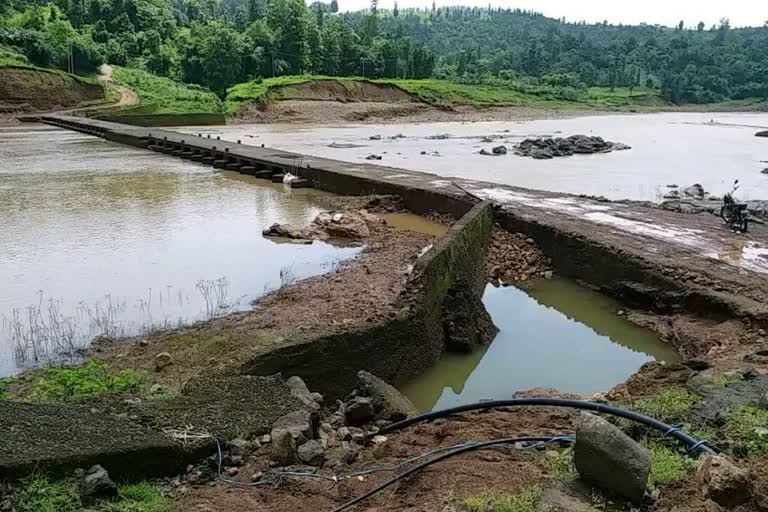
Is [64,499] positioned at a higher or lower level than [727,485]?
lower

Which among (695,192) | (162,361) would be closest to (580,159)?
(695,192)

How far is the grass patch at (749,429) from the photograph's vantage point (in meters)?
4.06

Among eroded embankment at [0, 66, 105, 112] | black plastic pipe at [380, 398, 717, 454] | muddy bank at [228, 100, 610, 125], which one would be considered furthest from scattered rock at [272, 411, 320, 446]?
eroded embankment at [0, 66, 105, 112]

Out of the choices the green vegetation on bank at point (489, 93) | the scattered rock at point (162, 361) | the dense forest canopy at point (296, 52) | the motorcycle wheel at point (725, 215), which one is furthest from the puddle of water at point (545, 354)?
the dense forest canopy at point (296, 52)

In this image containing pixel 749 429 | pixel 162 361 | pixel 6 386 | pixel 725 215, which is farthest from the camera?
pixel 725 215

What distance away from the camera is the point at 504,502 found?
11.6 feet

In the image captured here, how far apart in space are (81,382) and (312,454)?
2.71 metres

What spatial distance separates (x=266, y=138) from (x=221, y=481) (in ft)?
114

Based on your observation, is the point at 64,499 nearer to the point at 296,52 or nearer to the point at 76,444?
the point at 76,444

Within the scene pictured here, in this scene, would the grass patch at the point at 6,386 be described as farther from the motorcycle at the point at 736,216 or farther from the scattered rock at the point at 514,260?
the motorcycle at the point at 736,216

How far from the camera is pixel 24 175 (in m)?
21.1

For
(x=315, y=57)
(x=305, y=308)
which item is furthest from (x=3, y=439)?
(x=315, y=57)

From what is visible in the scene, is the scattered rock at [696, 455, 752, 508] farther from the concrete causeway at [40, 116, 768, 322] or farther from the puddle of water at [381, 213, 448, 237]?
the puddle of water at [381, 213, 448, 237]

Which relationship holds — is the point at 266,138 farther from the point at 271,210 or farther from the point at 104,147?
the point at 271,210
